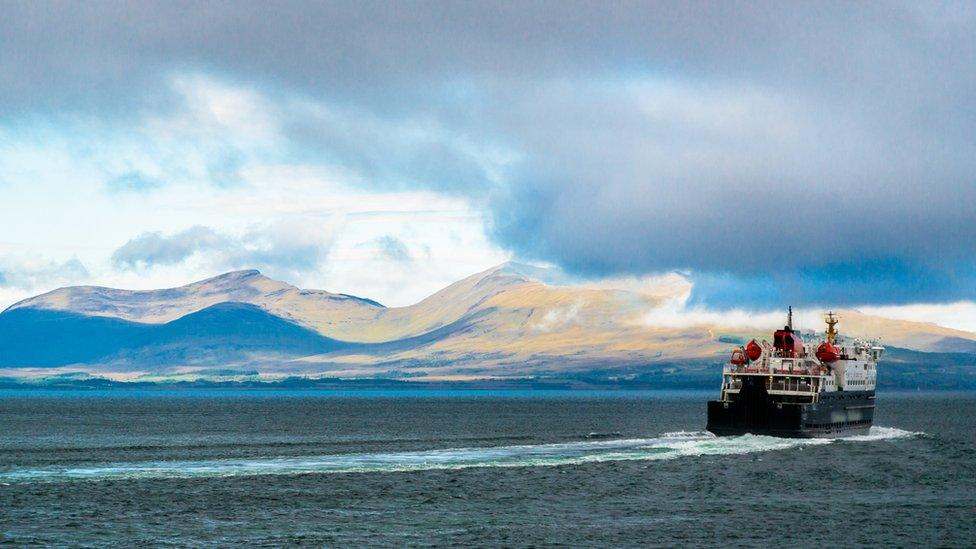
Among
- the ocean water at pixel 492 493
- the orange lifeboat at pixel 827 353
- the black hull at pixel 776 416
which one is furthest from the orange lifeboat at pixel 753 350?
the ocean water at pixel 492 493

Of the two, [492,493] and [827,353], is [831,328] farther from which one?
[492,493]

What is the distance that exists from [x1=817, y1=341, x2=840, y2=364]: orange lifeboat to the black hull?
5597 millimetres

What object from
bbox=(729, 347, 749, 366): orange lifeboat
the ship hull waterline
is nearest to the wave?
the ship hull waterline

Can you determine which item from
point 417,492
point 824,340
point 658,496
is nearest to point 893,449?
point 824,340

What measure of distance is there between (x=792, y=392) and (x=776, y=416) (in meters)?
3.59

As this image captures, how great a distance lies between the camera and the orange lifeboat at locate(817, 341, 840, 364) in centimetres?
16488

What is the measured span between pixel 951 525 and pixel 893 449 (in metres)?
64.3

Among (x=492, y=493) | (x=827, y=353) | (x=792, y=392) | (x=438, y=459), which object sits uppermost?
(x=827, y=353)

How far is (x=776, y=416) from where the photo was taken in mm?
151500

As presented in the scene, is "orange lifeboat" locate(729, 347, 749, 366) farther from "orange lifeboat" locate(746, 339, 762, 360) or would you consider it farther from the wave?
the wave

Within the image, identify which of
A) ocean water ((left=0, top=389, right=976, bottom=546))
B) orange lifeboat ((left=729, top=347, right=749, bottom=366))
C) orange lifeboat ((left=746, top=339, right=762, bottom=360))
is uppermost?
orange lifeboat ((left=746, top=339, right=762, bottom=360))

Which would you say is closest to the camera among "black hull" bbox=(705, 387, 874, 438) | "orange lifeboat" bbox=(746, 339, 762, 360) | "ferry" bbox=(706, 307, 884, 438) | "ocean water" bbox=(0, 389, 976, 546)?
"ocean water" bbox=(0, 389, 976, 546)

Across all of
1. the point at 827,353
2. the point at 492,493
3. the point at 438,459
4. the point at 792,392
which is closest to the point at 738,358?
the point at 792,392

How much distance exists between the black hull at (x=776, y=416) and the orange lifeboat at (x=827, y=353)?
18.4 feet
